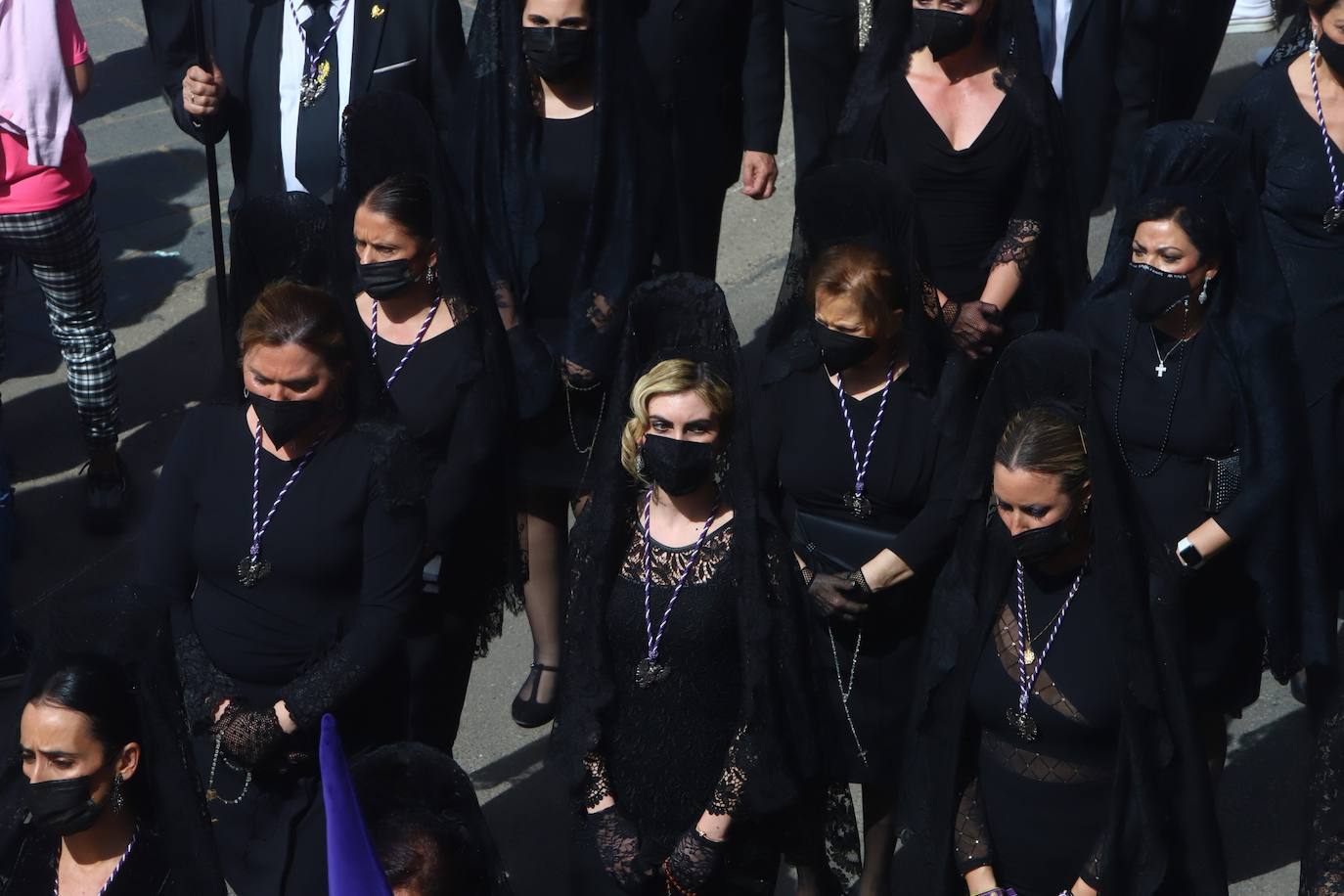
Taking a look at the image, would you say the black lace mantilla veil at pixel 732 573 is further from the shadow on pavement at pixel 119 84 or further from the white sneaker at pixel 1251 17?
the white sneaker at pixel 1251 17

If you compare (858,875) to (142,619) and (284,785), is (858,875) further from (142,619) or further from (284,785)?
(142,619)

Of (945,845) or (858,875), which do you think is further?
(858,875)

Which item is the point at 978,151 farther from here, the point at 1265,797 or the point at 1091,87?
the point at 1265,797

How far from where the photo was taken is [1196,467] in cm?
509

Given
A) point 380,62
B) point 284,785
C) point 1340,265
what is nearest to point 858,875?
point 284,785

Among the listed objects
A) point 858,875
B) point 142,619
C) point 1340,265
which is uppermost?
point 142,619

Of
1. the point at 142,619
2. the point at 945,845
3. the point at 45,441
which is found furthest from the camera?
the point at 45,441

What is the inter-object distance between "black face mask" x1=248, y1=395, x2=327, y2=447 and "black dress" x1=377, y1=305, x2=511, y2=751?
Answer: 60cm

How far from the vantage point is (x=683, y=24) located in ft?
21.8

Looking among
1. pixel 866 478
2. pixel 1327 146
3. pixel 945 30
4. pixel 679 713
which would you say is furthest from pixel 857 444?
pixel 1327 146

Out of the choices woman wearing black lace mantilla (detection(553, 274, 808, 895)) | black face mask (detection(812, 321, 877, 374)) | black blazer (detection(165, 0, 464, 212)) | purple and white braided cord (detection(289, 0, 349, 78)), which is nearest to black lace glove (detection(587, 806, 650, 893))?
woman wearing black lace mantilla (detection(553, 274, 808, 895))

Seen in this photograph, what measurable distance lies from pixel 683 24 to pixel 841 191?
1.63 metres

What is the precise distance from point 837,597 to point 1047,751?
83 centimetres

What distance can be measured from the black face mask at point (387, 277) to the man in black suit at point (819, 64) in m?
2.27
